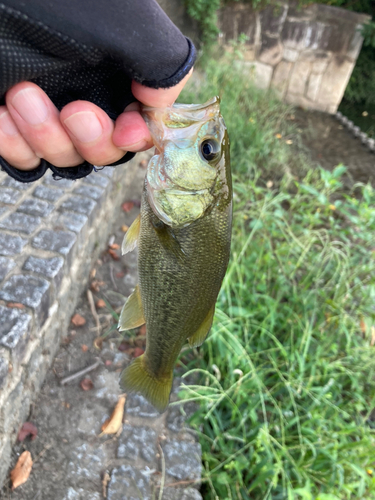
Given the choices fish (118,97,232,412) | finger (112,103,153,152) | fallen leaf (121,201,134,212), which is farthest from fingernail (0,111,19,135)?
fallen leaf (121,201,134,212)

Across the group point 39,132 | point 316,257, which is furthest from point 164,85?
point 316,257

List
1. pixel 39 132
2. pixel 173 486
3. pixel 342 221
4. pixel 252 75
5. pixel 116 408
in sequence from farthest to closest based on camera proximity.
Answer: pixel 252 75
pixel 342 221
pixel 116 408
pixel 173 486
pixel 39 132

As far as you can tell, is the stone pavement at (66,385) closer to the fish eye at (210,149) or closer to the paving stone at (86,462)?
the paving stone at (86,462)

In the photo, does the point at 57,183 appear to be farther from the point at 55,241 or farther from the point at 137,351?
the point at 137,351

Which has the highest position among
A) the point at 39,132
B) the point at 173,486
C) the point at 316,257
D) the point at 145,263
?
the point at 39,132

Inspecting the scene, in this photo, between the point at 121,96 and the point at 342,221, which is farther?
the point at 342,221

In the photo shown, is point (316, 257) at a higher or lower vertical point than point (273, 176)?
higher

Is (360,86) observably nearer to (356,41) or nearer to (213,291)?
(356,41)
